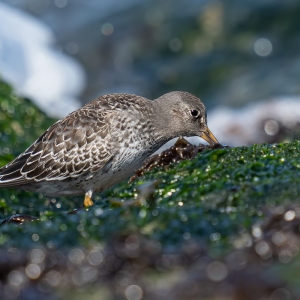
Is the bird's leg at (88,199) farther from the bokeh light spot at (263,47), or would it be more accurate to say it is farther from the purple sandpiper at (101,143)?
the bokeh light spot at (263,47)

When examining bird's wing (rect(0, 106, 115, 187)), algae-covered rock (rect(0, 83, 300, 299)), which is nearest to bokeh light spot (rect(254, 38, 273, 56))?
bird's wing (rect(0, 106, 115, 187))

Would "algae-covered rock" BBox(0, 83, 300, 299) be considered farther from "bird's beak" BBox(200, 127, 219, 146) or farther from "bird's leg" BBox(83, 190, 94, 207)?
"bird's beak" BBox(200, 127, 219, 146)

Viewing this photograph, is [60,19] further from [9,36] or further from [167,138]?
[167,138]

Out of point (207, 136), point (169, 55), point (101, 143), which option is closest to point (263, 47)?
point (169, 55)

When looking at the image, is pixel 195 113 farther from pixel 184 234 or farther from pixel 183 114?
pixel 184 234

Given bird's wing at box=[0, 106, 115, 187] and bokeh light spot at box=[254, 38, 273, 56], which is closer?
bird's wing at box=[0, 106, 115, 187]
